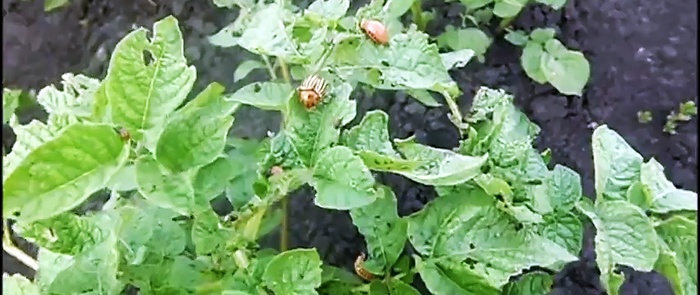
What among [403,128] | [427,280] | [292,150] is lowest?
[403,128]

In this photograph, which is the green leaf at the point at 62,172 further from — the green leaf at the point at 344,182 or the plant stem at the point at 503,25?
the plant stem at the point at 503,25

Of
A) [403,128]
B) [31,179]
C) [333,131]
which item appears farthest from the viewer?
[403,128]

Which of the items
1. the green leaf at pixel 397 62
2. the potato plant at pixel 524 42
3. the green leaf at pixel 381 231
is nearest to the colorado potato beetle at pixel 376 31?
the green leaf at pixel 397 62

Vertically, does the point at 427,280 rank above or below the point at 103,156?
below

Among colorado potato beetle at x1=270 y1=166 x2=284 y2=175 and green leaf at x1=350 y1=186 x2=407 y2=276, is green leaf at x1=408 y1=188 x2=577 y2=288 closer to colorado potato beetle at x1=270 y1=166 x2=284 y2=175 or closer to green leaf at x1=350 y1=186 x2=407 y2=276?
green leaf at x1=350 y1=186 x2=407 y2=276

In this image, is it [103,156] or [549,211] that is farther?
[549,211]

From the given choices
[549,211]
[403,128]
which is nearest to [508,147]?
[549,211]

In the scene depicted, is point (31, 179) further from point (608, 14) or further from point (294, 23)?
point (608, 14)

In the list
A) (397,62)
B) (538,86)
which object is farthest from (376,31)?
(538,86)
